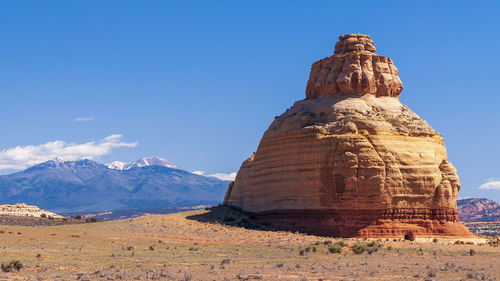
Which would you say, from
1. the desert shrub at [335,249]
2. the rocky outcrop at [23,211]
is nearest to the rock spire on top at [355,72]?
the desert shrub at [335,249]

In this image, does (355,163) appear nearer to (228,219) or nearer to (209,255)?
(228,219)

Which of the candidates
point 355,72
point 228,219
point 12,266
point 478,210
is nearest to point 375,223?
point 355,72

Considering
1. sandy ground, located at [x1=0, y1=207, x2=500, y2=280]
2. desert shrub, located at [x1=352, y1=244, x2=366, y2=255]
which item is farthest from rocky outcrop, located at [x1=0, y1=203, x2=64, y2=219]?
desert shrub, located at [x1=352, y1=244, x2=366, y2=255]

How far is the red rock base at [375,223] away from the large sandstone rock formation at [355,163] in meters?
0.07

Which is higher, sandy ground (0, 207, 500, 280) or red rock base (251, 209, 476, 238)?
red rock base (251, 209, 476, 238)

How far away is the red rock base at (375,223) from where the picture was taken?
45125 millimetres

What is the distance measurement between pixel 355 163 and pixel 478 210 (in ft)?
443

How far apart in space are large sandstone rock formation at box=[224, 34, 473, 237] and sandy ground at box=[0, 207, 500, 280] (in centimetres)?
213

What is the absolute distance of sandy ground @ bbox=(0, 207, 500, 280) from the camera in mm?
25734

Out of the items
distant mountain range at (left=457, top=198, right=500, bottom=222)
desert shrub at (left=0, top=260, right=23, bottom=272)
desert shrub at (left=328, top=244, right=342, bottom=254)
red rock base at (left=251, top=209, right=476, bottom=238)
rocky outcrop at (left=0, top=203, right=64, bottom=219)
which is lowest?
desert shrub at (left=0, top=260, right=23, bottom=272)

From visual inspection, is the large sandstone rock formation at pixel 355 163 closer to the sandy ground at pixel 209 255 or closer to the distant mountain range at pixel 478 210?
the sandy ground at pixel 209 255

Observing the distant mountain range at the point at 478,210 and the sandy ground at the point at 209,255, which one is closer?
the sandy ground at the point at 209,255

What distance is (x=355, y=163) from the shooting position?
45344 millimetres

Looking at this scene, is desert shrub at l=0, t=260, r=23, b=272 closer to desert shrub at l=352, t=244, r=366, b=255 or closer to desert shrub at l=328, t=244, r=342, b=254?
desert shrub at l=328, t=244, r=342, b=254
